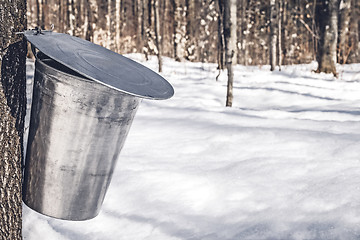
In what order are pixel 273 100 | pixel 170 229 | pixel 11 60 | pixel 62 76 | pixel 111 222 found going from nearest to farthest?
pixel 62 76, pixel 11 60, pixel 170 229, pixel 111 222, pixel 273 100

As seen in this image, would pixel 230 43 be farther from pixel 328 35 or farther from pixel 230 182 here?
pixel 328 35

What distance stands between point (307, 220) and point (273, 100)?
3.65 m

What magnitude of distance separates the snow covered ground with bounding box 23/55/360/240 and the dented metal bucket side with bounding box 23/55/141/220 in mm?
277

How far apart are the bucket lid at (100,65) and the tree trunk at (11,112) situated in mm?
115

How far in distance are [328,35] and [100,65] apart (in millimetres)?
7198

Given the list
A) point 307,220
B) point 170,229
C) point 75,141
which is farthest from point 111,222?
point 307,220

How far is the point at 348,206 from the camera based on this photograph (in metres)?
2.13

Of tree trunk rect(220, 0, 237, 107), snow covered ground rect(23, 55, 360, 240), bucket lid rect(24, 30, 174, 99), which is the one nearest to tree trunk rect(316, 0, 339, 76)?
tree trunk rect(220, 0, 237, 107)

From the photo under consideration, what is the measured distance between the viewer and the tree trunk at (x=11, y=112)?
6.48ft

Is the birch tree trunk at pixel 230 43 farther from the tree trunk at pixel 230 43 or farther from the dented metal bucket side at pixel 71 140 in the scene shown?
the dented metal bucket side at pixel 71 140

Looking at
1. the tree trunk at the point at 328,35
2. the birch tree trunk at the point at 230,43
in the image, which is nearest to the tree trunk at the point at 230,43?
the birch tree trunk at the point at 230,43

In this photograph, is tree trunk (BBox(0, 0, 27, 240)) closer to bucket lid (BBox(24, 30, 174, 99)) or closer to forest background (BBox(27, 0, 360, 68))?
bucket lid (BBox(24, 30, 174, 99))

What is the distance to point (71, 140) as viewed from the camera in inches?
78.3

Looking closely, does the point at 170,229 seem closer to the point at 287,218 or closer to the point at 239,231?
the point at 239,231
